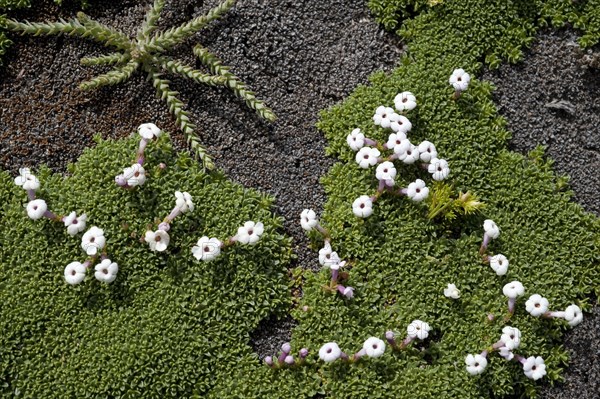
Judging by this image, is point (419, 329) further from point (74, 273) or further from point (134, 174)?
point (74, 273)

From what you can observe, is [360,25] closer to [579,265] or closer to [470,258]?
[470,258]

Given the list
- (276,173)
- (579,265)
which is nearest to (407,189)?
(276,173)

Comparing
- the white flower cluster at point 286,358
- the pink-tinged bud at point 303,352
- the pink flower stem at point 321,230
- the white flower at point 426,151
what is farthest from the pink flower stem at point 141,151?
the white flower at point 426,151

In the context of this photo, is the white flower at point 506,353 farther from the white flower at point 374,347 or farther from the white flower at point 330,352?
the white flower at point 330,352

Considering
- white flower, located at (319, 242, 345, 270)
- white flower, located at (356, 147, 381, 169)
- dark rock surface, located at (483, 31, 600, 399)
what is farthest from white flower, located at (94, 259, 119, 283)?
dark rock surface, located at (483, 31, 600, 399)

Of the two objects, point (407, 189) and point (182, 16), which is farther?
point (182, 16)

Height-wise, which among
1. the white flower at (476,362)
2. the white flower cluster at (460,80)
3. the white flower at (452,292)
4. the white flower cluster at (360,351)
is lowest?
the white flower at (476,362)

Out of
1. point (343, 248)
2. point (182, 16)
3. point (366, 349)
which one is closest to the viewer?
point (366, 349)

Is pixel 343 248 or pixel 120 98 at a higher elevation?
pixel 120 98
